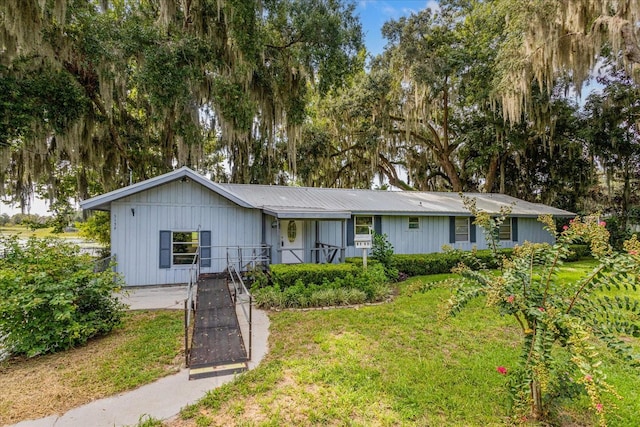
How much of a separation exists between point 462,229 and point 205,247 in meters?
10.9

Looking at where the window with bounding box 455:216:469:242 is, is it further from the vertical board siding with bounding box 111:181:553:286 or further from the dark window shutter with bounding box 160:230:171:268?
the dark window shutter with bounding box 160:230:171:268

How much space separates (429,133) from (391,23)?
7.18 meters

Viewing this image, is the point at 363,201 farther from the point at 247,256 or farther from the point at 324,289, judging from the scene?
the point at 324,289

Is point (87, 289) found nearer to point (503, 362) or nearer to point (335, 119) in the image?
point (503, 362)

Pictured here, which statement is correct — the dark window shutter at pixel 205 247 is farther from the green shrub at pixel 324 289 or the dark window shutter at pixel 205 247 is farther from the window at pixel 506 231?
the window at pixel 506 231

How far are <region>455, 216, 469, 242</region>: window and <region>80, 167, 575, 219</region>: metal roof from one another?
589mm

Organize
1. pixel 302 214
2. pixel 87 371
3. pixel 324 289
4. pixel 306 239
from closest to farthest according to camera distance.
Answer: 1. pixel 87 371
2. pixel 324 289
3. pixel 302 214
4. pixel 306 239

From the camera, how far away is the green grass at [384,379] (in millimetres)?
→ 3275

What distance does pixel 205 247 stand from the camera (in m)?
10.1

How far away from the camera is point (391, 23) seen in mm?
15789

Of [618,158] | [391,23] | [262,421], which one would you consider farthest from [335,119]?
[262,421]

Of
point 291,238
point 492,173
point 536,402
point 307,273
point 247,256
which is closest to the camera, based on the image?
point 536,402

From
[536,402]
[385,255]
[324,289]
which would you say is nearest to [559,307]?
[536,402]

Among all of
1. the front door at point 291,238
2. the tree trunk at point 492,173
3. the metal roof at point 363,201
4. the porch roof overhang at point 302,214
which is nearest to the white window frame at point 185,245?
the metal roof at point 363,201
